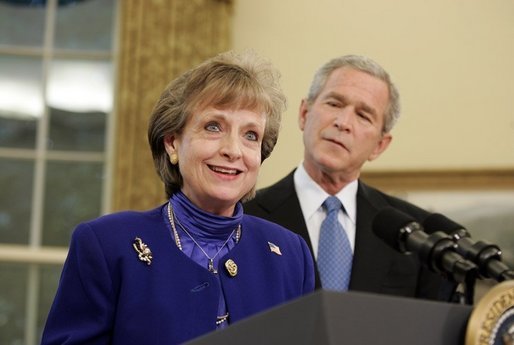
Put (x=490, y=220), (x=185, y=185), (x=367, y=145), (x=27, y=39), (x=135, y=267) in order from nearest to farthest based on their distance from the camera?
(x=135, y=267) → (x=185, y=185) → (x=367, y=145) → (x=490, y=220) → (x=27, y=39)

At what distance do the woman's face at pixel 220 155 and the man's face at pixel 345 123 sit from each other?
1123 millimetres

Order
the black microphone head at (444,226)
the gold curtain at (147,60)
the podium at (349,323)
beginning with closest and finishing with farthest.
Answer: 1. the podium at (349,323)
2. the black microphone head at (444,226)
3. the gold curtain at (147,60)

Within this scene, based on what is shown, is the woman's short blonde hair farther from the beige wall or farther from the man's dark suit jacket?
the beige wall

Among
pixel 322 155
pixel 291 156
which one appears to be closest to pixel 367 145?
pixel 322 155

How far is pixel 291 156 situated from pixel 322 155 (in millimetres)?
2401

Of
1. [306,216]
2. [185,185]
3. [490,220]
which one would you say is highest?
[185,185]

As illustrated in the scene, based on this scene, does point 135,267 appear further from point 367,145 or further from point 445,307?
point 367,145

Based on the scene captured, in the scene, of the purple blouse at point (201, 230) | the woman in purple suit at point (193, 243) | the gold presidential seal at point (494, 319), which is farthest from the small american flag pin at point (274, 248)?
the gold presidential seal at point (494, 319)

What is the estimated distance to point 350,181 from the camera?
3.39 m

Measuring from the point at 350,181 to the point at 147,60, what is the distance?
2.62 m

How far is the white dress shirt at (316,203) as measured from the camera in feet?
10.7

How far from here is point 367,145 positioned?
11.3 feet

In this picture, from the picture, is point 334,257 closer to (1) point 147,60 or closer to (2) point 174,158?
(2) point 174,158

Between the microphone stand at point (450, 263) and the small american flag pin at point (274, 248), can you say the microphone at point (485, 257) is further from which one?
the small american flag pin at point (274, 248)
